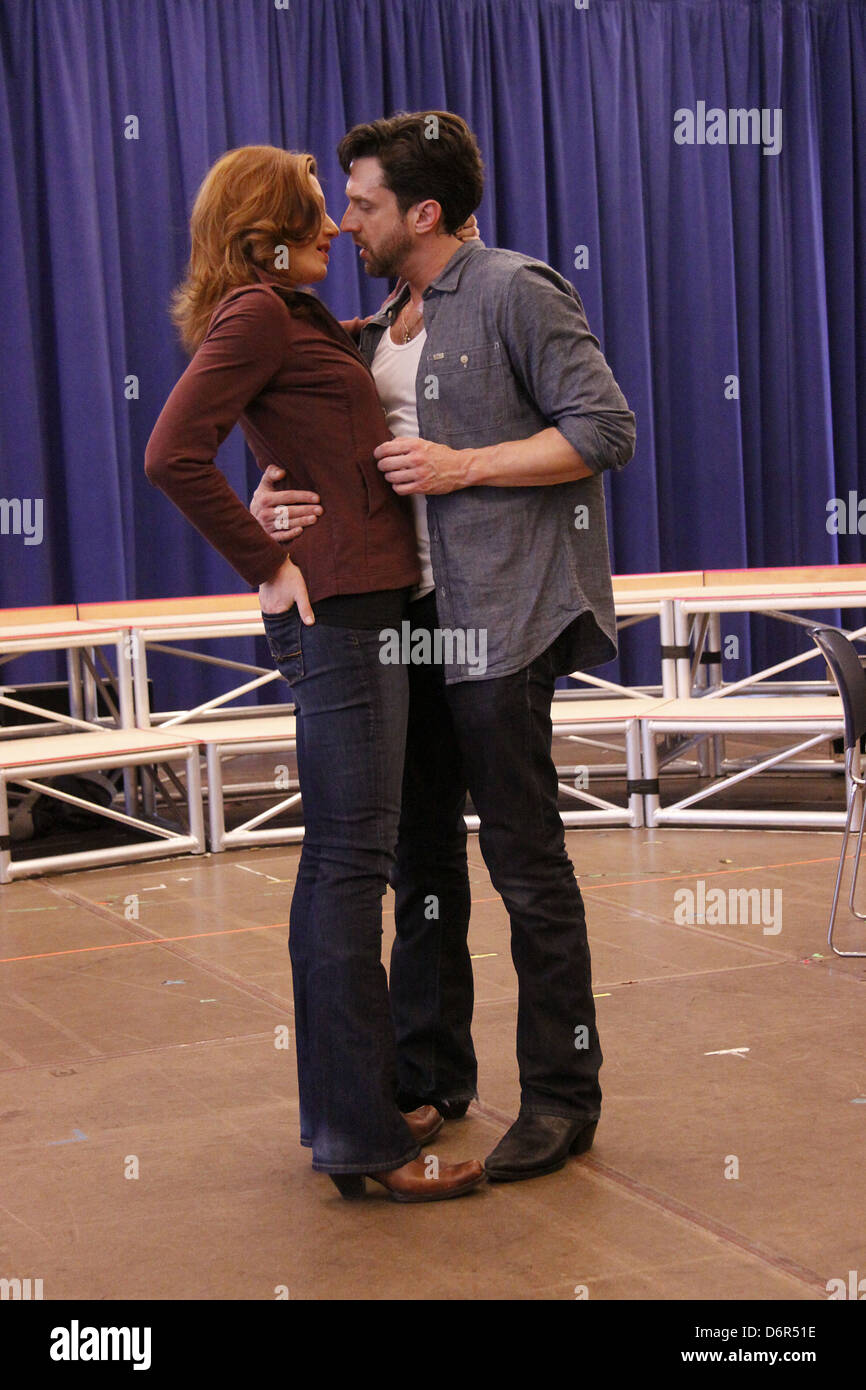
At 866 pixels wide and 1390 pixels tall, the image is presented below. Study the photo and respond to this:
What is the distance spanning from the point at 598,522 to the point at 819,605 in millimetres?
2717

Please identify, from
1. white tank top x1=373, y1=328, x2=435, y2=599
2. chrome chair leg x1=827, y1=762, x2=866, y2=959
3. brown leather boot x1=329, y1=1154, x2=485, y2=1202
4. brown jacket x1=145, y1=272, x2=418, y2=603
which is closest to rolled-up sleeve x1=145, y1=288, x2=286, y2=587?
brown jacket x1=145, y1=272, x2=418, y2=603

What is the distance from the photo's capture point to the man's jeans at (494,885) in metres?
2.11

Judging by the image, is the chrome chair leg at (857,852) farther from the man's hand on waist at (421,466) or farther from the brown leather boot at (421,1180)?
the man's hand on waist at (421,466)

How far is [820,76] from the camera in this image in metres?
7.71

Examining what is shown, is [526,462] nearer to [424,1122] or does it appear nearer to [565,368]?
[565,368]

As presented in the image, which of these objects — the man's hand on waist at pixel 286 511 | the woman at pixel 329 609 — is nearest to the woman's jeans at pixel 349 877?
the woman at pixel 329 609

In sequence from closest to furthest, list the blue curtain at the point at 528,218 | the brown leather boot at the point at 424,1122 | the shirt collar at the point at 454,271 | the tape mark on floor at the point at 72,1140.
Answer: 1. the shirt collar at the point at 454,271
2. the brown leather boot at the point at 424,1122
3. the tape mark on floor at the point at 72,1140
4. the blue curtain at the point at 528,218

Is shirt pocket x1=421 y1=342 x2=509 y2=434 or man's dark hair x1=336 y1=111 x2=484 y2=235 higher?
man's dark hair x1=336 y1=111 x2=484 y2=235

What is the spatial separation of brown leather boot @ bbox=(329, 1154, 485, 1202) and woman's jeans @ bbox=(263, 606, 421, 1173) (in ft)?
0.07

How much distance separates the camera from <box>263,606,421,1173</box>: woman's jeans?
6.68 ft

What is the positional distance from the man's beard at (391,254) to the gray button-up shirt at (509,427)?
0.21 feet

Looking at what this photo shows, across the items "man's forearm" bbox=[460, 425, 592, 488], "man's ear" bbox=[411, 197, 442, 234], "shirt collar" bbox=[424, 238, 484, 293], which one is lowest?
"man's forearm" bbox=[460, 425, 592, 488]

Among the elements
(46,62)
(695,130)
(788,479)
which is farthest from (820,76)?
(46,62)

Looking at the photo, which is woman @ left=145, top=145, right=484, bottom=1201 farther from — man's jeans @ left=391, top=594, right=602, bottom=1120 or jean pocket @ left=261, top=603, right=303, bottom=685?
man's jeans @ left=391, top=594, right=602, bottom=1120
